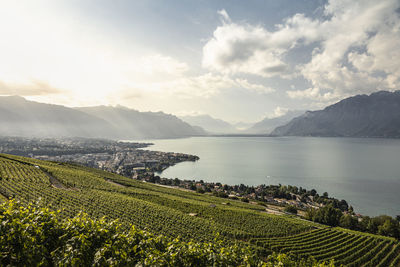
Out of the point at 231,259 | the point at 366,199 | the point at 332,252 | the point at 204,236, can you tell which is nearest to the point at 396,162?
the point at 366,199

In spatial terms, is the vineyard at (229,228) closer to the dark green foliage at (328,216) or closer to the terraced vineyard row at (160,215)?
the terraced vineyard row at (160,215)

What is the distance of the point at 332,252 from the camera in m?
34.1

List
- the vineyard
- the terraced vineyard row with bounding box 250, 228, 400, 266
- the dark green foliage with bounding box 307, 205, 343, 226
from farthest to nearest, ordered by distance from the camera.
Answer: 1. the dark green foliage with bounding box 307, 205, 343, 226
2. the terraced vineyard row with bounding box 250, 228, 400, 266
3. the vineyard

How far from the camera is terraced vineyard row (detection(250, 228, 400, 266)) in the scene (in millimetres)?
32531

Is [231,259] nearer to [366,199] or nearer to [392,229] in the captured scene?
[392,229]

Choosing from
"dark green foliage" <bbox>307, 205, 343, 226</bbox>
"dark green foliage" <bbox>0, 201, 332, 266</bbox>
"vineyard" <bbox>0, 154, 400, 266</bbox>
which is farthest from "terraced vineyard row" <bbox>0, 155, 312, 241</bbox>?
"dark green foliage" <bbox>0, 201, 332, 266</bbox>

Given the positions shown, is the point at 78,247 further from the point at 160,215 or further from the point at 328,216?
the point at 328,216

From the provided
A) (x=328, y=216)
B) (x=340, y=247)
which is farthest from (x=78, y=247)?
(x=328, y=216)

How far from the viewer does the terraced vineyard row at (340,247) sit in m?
32.5

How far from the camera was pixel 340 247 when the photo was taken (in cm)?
3662

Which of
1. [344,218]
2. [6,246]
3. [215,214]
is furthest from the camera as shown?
[344,218]

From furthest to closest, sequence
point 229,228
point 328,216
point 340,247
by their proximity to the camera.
A: 1. point 328,216
2. point 340,247
3. point 229,228

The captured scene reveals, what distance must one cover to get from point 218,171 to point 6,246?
14141cm

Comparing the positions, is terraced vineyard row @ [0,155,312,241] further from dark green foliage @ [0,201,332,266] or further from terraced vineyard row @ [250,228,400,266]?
dark green foliage @ [0,201,332,266]
